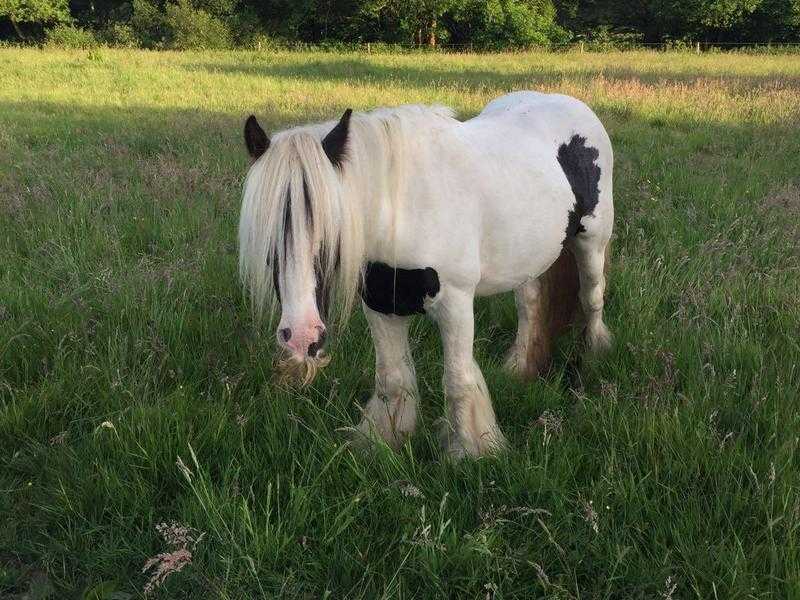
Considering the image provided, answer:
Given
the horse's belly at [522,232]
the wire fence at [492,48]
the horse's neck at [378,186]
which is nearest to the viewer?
the horse's neck at [378,186]

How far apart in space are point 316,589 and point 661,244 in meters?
3.37

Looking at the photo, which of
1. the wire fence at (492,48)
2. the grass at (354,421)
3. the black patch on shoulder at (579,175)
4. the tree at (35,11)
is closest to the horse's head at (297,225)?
the grass at (354,421)

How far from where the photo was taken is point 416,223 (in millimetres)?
2053

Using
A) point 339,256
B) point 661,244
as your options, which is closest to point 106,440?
point 339,256

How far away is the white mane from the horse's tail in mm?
1408

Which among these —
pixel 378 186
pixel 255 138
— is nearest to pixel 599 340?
pixel 378 186

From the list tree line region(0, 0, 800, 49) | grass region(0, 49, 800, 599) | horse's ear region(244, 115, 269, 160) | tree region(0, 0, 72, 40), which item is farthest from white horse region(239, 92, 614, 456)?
tree region(0, 0, 72, 40)

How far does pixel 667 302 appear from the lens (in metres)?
3.43

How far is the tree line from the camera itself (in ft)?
105

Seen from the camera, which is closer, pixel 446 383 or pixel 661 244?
pixel 446 383

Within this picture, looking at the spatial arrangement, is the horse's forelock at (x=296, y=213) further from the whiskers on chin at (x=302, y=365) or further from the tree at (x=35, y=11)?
the tree at (x=35, y=11)

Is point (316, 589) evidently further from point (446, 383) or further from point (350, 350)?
point (350, 350)

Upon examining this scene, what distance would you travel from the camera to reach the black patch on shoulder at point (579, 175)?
283 centimetres

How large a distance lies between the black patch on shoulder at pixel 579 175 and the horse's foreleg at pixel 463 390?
89 centimetres
